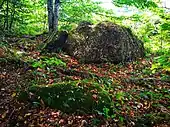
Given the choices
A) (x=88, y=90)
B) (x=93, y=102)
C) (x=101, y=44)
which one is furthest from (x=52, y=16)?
(x=93, y=102)

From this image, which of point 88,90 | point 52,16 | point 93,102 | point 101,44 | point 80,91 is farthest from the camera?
point 52,16

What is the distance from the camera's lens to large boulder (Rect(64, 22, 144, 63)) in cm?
955

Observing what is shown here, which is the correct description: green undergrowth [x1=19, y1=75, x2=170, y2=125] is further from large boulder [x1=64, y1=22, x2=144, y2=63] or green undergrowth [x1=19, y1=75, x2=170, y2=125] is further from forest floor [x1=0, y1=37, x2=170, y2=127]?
large boulder [x1=64, y1=22, x2=144, y2=63]

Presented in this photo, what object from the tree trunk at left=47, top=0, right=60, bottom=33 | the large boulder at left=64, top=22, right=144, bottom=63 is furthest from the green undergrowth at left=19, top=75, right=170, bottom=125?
the tree trunk at left=47, top=0, right=60, bottom=33

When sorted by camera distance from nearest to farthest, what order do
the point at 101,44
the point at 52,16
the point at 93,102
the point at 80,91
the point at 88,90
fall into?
the point at 93,102
the point at 80,91
the point at 88,90
the point at 101,44
the point at 52,16

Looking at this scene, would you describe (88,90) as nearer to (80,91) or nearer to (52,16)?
(80,91)

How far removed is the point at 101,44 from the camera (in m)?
9.99

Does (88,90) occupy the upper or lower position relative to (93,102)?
upper

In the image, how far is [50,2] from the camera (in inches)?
492

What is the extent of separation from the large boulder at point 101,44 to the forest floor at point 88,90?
42 centimetres

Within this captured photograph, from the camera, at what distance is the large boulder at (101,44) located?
31.3 ft

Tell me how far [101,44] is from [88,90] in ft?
13.4

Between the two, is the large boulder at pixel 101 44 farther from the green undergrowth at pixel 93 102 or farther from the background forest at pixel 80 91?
the green undergrowth at pixel 93 102

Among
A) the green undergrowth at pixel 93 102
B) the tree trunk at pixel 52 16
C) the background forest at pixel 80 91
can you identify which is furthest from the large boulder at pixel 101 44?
the green undergrowth at pixel 93 102
